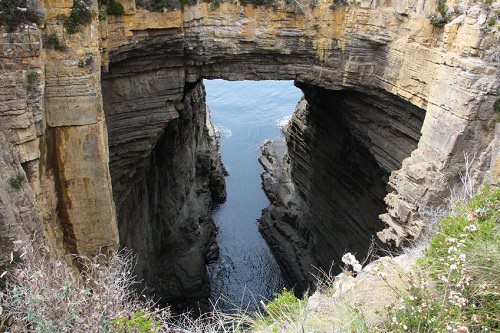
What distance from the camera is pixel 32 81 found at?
705 cm

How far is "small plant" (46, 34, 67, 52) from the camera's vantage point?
744 centimetres

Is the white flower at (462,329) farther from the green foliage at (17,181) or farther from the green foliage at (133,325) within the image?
the green foliage at (17,181)

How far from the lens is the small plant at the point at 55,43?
7.44m

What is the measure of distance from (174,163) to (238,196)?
9579mm

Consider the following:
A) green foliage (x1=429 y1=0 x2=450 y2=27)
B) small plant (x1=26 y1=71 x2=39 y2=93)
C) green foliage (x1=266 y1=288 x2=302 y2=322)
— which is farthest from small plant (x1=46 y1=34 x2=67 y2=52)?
green foliage (x1=429 y1=0 x2=450 y2=27)

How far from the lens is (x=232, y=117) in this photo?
1284 inches

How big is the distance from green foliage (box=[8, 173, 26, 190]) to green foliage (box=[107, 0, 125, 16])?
12.7 feet

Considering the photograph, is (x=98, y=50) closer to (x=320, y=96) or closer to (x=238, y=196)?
(x=320, y=96)

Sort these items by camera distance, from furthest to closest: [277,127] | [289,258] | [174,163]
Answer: [277,127]
[289,258]
[174,163]

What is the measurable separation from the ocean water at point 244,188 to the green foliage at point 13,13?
245 inches

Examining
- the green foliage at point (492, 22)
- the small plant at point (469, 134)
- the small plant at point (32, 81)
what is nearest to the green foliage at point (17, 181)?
the small plant at point (32, 81)

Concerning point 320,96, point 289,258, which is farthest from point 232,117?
point 320,96

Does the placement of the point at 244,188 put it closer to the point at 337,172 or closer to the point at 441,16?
the point at 337,172

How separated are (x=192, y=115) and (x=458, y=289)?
13.6 metres
